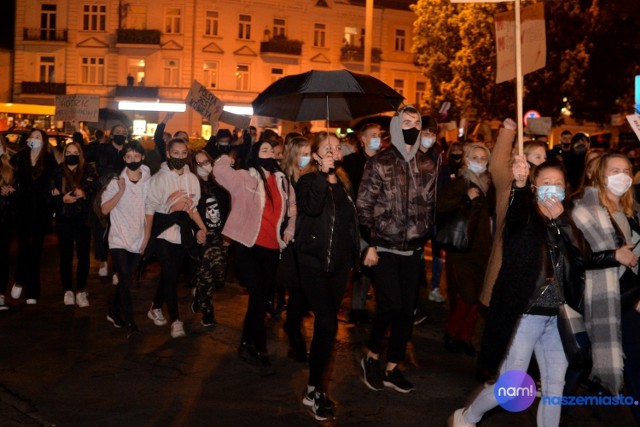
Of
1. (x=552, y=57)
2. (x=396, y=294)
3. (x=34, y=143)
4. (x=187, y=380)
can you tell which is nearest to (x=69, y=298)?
(x=34, y=143)

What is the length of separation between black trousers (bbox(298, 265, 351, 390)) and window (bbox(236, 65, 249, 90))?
42.5 m

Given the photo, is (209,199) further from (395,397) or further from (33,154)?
(395,397)

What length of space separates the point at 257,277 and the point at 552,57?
25.9 m

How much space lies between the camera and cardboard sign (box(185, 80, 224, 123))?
1298cm

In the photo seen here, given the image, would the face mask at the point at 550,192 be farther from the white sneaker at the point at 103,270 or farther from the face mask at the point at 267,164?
the white sneaker at the point at 103,270

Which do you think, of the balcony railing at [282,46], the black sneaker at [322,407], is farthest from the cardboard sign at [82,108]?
the balcony railing at [282,46]

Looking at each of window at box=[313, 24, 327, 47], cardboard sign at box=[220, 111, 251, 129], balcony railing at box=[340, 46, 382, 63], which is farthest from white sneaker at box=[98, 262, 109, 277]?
window at box=[313, 24, 327, 47]

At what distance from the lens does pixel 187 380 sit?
6.62m

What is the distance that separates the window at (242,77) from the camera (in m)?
47.6

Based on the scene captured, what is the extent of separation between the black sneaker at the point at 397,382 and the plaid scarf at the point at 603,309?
1.71 metres

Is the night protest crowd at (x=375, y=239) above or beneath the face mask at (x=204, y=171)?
beneath

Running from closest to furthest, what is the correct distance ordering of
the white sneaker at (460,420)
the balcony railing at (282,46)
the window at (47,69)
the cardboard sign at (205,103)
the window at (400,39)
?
1. the white sneaker at (460,420)
2. the cardboard sign at (205,103)
3. the window at (47,69)
4. the balcony railing at (282,46)
5. the window at (400,39)

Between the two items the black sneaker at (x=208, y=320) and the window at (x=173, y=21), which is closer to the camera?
the black sneaker at (x=208, y=320)

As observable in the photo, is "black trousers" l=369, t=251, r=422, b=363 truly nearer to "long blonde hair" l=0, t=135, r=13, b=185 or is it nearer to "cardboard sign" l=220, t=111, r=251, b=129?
"long blonde hair" l=0, t=135, r=13, b=185
